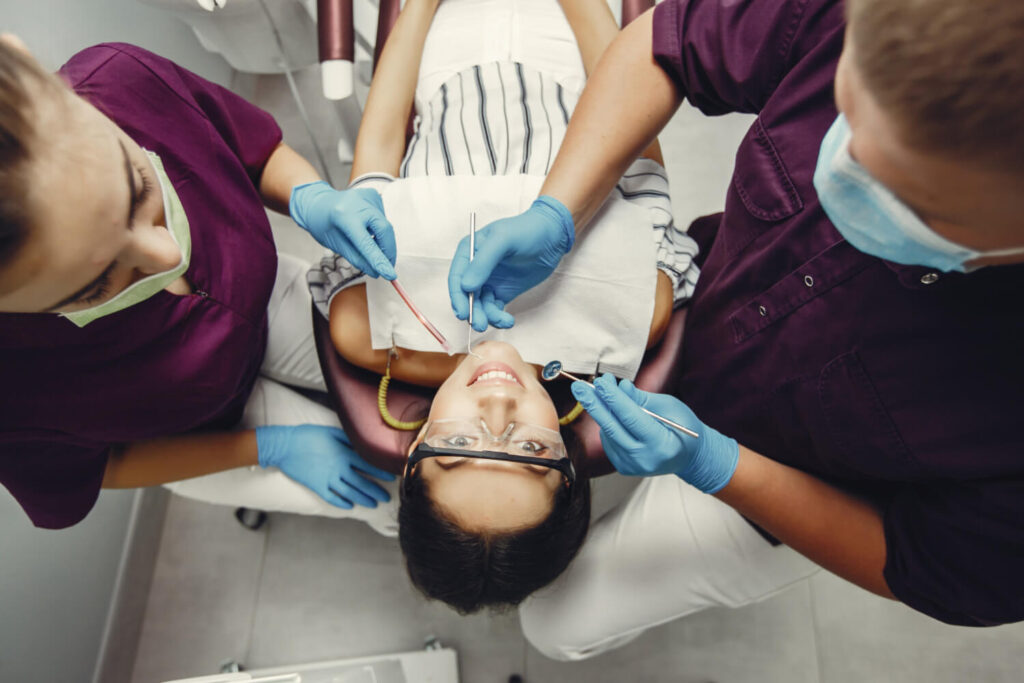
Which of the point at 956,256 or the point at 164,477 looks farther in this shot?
the point at 164,477

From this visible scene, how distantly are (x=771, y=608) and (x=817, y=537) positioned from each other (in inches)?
40.2

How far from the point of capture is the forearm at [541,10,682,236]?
3.80 feet

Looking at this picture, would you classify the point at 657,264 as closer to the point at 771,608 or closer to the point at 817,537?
the point at 817,537

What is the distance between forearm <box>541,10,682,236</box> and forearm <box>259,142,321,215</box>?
2.16ft

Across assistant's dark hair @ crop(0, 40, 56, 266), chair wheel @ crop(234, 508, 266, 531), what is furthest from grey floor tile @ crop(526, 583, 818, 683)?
assistant's dark hair @ crop(0, 40, 56, 266)

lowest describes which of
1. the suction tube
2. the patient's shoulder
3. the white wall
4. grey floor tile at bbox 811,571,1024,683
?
grey floor tile at bbox 811,571,1024,683

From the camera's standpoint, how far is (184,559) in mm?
2061

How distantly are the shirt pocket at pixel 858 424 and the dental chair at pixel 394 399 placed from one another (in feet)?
1.24

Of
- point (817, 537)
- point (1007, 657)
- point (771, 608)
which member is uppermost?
point (817, 537)

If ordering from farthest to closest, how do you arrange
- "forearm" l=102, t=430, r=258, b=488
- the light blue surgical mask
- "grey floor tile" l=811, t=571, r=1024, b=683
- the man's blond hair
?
1. "grey floor tile" l=811, t=571, r=1024, b=683
2. "forearm" l=102, t=430, r=258, b=488
3. the light blue surgical mask
4. the man's blond hair

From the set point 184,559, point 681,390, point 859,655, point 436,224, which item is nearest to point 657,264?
point 681,390

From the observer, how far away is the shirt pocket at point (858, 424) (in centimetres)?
92

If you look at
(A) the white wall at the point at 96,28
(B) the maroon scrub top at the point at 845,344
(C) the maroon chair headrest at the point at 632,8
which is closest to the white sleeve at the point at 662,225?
(B) the maroon scrub top at the point at 845,344

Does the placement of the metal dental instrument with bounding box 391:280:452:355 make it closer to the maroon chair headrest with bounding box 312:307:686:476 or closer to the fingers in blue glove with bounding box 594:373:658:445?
the maroon chair headrest with bounding box 312:307:686:476
